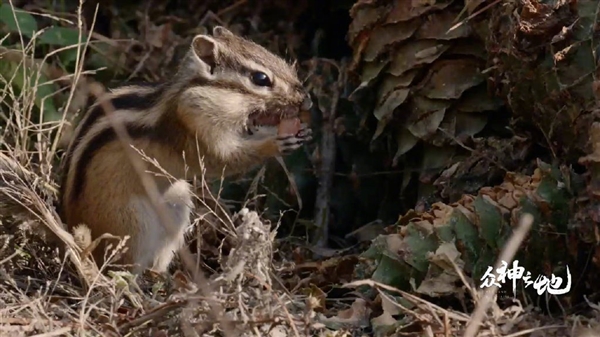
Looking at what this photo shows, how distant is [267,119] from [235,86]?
0.25 meters

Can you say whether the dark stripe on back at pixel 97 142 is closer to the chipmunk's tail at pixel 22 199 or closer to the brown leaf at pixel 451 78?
the chipmunk's tail at pixel 22 199

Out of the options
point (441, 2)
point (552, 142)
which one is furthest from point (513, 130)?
point (441, 2)

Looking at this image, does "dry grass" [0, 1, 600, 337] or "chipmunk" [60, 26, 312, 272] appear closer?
"dry grass" [0, 1, 600, 337]

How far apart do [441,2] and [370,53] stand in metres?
0.41

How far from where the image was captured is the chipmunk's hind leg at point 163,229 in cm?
457

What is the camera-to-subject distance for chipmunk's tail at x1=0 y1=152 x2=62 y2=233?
3.96 metres

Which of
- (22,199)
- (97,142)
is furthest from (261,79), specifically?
(22,199)

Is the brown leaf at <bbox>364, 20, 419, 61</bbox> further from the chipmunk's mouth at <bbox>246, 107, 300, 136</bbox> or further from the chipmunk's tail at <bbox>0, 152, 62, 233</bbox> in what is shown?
the chipmunk's tail at <bbox>0, 152, 62, 233</bbox>

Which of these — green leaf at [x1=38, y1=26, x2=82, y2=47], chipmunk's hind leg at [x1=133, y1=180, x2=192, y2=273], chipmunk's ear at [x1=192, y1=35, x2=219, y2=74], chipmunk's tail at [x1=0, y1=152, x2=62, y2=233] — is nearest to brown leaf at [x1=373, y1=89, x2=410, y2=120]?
chipmunk's ear at [x1=192, y1=35, x2=219, y2=74]

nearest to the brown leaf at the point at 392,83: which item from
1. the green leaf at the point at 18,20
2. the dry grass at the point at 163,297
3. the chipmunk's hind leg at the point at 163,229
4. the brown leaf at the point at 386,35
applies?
the brown leaf at the point at 386,35

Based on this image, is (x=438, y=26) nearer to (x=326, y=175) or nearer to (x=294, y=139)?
(x=294, y=139)

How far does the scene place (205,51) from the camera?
4527mm

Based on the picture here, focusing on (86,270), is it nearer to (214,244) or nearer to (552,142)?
(214,244)

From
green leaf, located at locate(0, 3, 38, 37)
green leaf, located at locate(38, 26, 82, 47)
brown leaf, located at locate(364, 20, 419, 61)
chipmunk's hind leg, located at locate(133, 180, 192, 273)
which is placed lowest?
chipmunk's hind leg, located at locate(133, 180, 192, 273)
